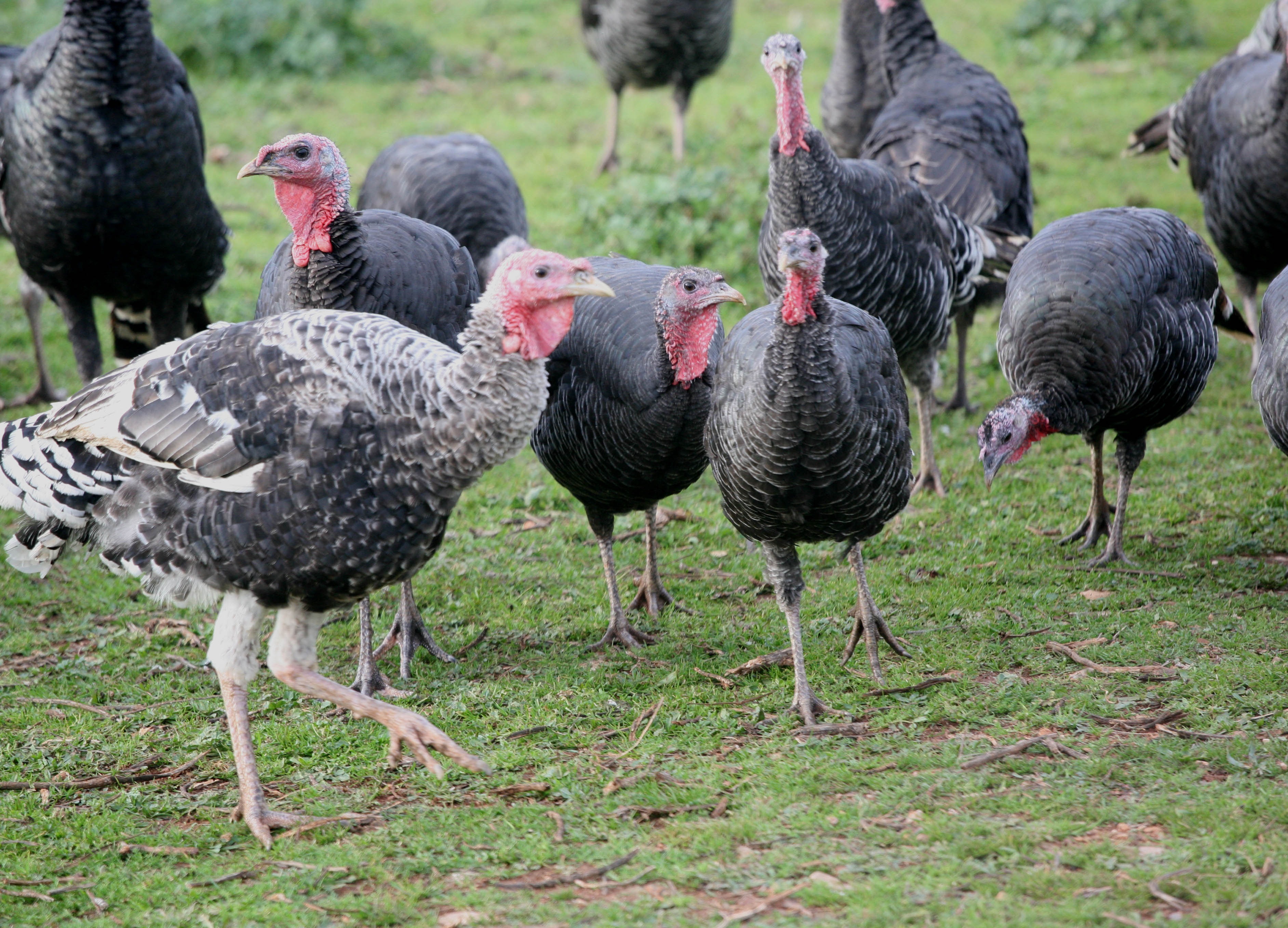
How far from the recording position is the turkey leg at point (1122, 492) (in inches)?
216

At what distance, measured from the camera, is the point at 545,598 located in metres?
5.65

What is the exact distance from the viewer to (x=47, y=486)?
3971mm

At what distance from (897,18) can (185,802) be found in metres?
6.14

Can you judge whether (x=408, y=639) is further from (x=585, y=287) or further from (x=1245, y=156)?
(x=1245, y=156)

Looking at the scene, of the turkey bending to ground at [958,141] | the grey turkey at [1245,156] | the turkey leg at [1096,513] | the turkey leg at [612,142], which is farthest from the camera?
the turkey leg at [612,142]

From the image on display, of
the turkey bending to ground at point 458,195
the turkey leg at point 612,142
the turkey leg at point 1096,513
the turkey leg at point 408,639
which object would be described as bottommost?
the turkey leg at point 408,639

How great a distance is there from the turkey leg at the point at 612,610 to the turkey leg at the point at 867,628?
0.82m

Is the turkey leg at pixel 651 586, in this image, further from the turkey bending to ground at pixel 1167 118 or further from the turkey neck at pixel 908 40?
the turkey bending to ground at pixel 1167 118

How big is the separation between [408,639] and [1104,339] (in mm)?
2971

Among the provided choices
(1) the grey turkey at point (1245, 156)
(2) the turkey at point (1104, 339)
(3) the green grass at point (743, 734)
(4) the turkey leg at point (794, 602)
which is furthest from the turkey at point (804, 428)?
(1) the grey turkey at point (1245, 156)

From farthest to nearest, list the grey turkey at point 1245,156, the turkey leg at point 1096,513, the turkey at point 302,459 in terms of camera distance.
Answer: the grey turkey at point 1245,156 → the turkey leg at point 1096,513 → the turkey at point 302,459

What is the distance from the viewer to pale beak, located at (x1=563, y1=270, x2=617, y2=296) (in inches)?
144

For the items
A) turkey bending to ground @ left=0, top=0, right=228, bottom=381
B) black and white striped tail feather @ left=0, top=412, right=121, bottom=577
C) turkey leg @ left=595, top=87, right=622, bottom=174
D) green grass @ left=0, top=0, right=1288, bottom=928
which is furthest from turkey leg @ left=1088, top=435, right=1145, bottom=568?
turkey leg @ left=595, top=87, right=622, bottom=174

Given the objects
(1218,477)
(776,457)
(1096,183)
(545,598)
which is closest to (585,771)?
(776,457)
